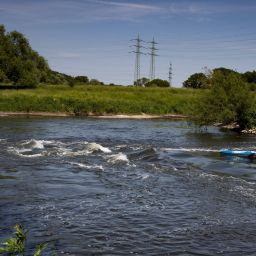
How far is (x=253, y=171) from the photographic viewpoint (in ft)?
86.5

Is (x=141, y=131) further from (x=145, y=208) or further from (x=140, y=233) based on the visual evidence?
(x=140, y=233)

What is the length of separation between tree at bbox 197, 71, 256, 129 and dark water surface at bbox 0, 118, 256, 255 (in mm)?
14637

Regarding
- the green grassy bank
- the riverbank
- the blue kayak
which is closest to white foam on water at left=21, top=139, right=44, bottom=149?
the blue kayak

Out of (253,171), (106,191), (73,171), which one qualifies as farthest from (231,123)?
(106,191)

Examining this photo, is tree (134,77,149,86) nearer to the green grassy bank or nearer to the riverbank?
the green grassy bank

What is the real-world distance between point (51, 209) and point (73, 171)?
812 centimetres

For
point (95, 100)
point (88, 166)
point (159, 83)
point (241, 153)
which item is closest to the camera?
point (88, 166)

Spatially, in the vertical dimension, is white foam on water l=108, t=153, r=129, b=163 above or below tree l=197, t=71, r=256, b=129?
below

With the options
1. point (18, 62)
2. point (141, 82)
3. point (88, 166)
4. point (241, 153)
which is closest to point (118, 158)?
point (88, 166)

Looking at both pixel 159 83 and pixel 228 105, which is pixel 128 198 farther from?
pixel 159 83

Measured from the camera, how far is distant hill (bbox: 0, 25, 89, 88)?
269ft

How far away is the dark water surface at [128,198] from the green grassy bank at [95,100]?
3547 cm

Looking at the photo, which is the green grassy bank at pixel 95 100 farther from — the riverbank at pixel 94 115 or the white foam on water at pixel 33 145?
the white foam on water at pixel 33 145

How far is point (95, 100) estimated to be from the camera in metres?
75.9
